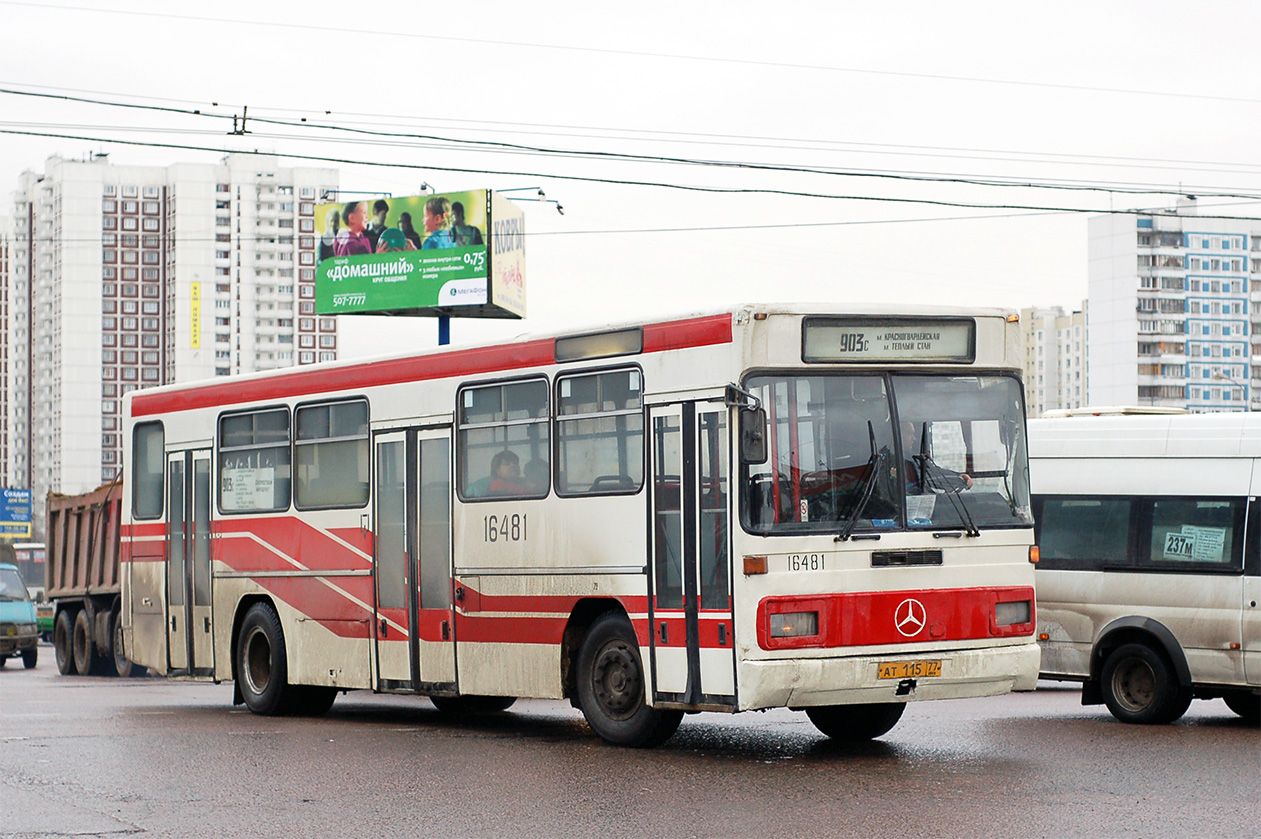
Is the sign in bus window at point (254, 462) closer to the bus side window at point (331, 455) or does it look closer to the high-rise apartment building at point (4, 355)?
the bus side window at point (331, 455)

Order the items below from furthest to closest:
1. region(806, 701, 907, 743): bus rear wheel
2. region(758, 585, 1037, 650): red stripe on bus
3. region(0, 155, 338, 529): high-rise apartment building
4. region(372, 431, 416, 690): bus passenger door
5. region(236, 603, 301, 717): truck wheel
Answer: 1. region(0, 155, 338, 529): high-rise apartment building
2. region(236, 603, 301, 717): truck wheel
3. region(372, 431, 416, 690): bus passenger door
4. region(806, 701, 907, 743): bus rear wheel
5. region(758, 585, 1037, 650): red stripe on bus

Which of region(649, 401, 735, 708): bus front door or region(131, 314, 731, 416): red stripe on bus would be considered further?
region(131, 314, 731, 416): red stripe on bus

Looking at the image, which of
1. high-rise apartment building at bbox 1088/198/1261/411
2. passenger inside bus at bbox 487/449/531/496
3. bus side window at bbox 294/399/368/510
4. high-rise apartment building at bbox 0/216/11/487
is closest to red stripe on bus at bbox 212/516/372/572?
bus side window at bbox 294/399/368/510

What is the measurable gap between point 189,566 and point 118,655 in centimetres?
1081

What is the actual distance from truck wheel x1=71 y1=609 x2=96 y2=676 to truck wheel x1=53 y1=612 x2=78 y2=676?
155 mm

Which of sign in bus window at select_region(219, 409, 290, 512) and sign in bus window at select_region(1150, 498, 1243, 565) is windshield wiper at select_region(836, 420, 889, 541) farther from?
sign in bus window at select_region(219, 409, 290, 512)

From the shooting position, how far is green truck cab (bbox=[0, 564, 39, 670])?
30.1 m

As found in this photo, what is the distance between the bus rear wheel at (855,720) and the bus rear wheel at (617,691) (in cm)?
120

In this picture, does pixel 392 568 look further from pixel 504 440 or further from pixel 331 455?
pixel 504 440

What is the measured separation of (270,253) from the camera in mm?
141250

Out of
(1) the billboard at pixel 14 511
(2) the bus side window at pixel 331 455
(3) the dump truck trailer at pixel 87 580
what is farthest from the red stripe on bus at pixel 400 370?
(1) the billboard at pixel 14 511

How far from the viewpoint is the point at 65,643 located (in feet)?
90.5

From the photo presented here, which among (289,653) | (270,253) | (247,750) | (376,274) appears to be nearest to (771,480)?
(247,750)

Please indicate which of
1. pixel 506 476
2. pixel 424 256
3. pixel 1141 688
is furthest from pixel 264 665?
pixel 424 256
